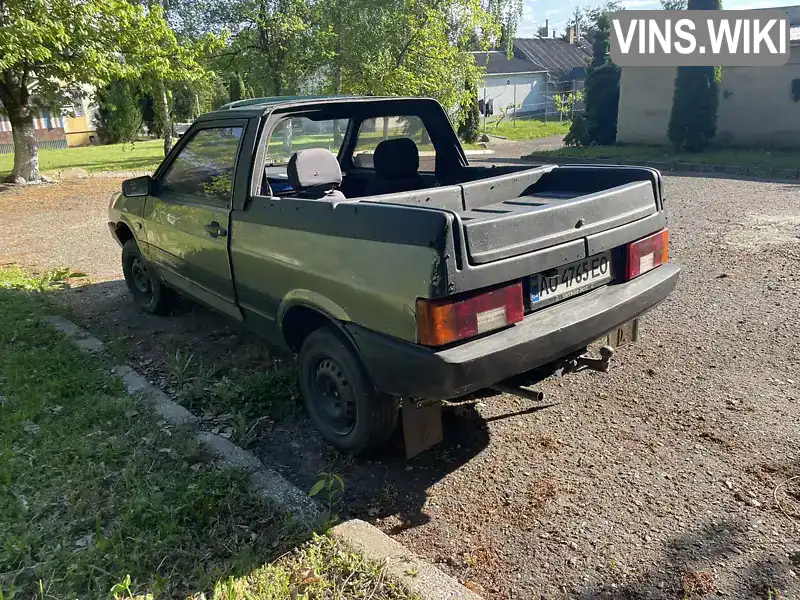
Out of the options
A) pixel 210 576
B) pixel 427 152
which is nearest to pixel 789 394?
pixel 427 152

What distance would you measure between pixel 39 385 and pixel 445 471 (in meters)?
2.93

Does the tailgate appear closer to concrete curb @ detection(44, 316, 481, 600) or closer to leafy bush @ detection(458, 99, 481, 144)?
concrete curb @ detection(44, 316, 481, 600)

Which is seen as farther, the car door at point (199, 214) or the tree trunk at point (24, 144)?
the tree trunk at point (24, 144)

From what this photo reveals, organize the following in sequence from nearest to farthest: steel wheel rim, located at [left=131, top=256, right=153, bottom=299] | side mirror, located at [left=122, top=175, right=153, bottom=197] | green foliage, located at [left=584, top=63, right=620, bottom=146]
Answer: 1. side mirror, located at [left=122, top=175, right=153, bottom=197]
2. steel wheel rim, located at [left=131, top=256, right=153, bottom=299]
3. green foliage, located at [left=584, top=63, right=620, bottom=146]

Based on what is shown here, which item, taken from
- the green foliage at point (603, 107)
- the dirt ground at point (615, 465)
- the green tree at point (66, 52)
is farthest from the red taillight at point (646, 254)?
the green foliage at point (603, 107)

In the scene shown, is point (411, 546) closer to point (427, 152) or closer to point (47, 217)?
point (427, 152)

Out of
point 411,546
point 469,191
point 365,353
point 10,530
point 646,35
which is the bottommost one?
point 411,546

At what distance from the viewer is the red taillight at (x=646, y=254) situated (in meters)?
3.48

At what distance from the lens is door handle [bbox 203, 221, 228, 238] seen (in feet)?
13.3

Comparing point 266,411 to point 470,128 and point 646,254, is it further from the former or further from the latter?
point 470,128

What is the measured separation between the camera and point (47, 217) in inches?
470

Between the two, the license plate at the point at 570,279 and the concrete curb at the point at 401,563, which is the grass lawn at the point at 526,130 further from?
the concrete curb at the point at 401,563

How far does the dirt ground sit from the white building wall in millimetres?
41298

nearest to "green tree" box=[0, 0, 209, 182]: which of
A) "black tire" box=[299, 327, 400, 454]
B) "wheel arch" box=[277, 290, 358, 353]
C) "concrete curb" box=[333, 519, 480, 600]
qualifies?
"wheel arch" box=[277, 290, 358, 353]
